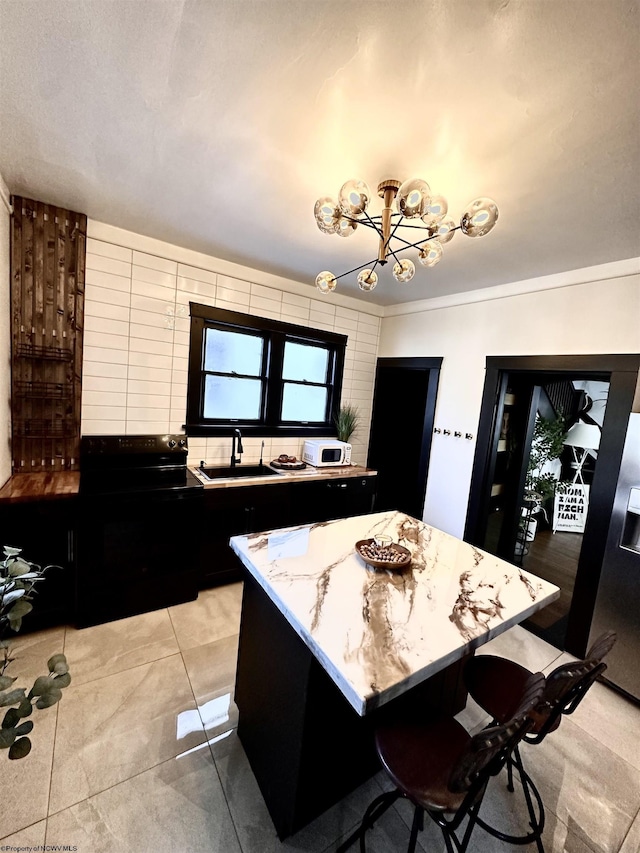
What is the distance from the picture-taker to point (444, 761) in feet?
3.43

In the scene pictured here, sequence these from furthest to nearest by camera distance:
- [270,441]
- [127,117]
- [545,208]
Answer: [270,441]
[545,208]
[127,117]

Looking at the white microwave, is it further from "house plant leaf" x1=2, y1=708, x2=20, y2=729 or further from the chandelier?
"house plant leaf" x1=2, y1=708, x2=20, y2=729

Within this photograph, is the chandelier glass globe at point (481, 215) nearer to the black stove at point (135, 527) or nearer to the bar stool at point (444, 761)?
the bar stool at point (444, 761)

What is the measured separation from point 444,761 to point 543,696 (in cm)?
36

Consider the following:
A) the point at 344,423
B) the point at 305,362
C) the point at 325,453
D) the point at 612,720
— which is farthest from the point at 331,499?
the point at 612,720

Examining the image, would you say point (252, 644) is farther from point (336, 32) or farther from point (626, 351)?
point (626, 351)

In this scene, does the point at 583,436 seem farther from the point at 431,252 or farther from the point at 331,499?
the point at 431,252

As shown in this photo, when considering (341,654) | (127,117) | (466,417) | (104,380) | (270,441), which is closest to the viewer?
(341,654)

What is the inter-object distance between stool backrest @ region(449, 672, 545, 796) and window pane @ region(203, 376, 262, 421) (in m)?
2.80

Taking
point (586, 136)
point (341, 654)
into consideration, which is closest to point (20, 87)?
point (586, 136)

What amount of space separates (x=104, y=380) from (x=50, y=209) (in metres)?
1.11

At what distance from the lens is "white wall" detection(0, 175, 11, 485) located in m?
1.98

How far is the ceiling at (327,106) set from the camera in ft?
3.11

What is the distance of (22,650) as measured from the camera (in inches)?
77.3
